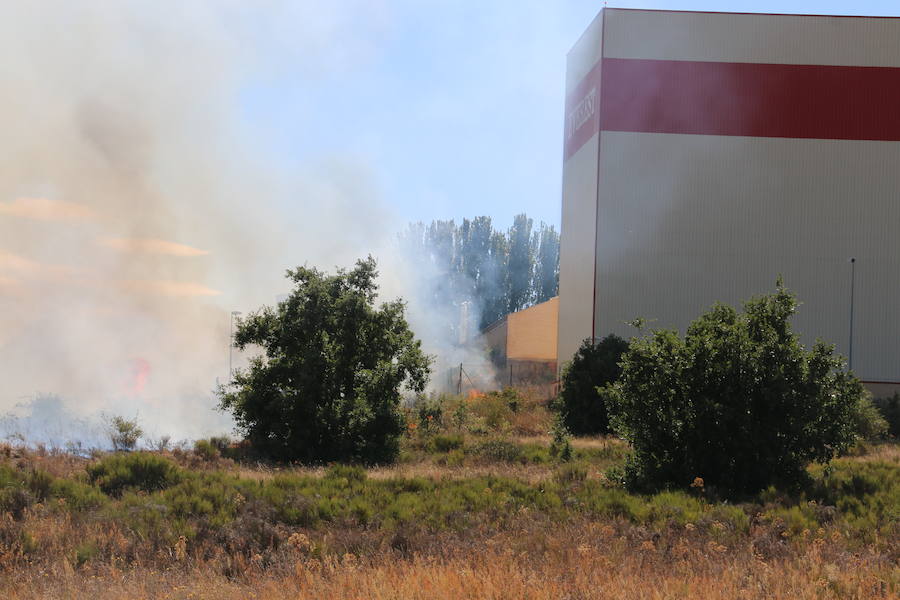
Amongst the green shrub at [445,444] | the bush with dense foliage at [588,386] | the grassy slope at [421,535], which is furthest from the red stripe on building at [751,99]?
the grassy slope at [421,535]

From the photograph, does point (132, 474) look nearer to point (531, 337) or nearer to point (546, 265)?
point (531, 337)

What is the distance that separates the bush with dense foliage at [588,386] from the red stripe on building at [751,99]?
1073 centimetres

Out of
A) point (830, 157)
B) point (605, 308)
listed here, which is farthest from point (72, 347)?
point (830, 157)

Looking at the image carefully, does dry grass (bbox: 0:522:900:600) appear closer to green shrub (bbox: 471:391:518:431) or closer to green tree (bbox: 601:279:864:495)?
green tree (bbox: 601:279:864:495)

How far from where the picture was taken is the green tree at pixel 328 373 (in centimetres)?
1958

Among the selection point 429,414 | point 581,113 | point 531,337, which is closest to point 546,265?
point 531,337

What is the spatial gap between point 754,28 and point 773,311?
81.3 feet

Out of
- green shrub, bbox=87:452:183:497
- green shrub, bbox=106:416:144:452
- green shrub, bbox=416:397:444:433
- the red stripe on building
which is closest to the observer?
green shrub, bbox=87:452:183:497

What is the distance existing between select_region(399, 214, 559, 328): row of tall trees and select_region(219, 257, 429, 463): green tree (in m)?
44.3

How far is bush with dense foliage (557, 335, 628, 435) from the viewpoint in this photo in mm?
27703

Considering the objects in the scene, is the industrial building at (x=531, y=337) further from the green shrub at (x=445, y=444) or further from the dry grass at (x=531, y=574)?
the dry grass at (x=531, y=574)

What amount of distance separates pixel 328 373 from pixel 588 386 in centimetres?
1104

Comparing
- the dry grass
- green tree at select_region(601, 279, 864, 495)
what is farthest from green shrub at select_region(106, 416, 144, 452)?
green tree at select_region(601, 279, 864, 495)

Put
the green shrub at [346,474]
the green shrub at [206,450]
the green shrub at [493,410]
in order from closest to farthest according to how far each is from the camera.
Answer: the green shrub at [346,474] < the green shrub at [206,450] < the green shrub at [493,410]
